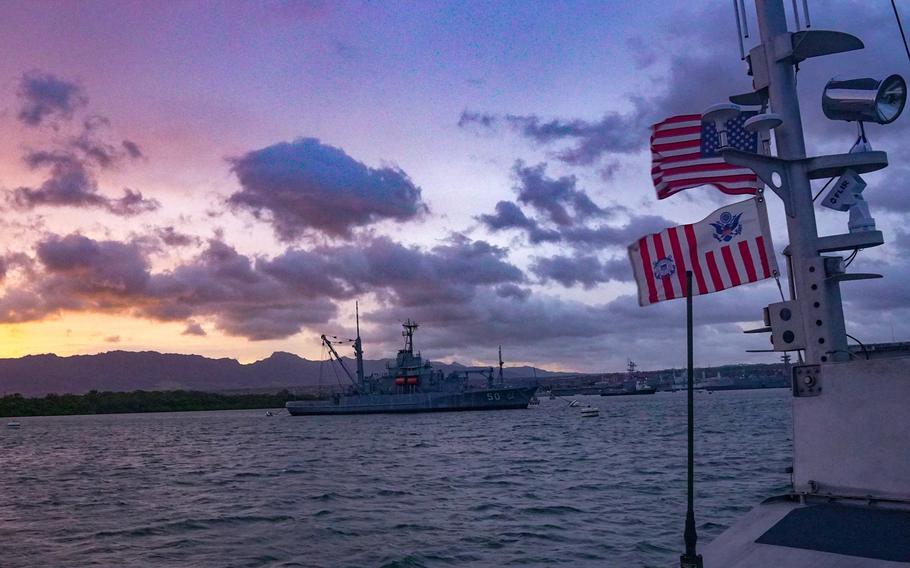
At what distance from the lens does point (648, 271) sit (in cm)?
943

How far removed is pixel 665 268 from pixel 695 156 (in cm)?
173

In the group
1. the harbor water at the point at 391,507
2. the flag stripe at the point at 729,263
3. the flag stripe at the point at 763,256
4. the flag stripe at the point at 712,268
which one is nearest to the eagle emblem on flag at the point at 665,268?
the flag stripe at the point at 712,268

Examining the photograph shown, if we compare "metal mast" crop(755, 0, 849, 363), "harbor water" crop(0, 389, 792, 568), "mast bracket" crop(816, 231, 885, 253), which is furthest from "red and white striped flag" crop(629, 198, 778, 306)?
"harbor water" crop(0, 389, 792, 568)

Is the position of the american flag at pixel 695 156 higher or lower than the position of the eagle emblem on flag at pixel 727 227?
higher

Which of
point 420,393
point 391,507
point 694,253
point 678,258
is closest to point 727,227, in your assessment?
point 694,253

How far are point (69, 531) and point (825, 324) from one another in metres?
21.8

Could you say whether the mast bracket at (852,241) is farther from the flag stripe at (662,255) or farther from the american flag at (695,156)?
the flag stripe at (662,255)

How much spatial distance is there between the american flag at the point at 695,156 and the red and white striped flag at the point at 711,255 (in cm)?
44

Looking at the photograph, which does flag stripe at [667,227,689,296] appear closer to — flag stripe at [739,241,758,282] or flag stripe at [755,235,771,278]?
flag stripe at [739,241,758,282]

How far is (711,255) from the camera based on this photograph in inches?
364

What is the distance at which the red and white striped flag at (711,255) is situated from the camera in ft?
29.9

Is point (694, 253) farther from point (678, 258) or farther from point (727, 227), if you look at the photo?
point (727, 227)

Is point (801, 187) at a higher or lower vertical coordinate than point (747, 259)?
higher

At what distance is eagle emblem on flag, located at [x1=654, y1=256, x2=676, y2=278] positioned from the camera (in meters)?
9.34
